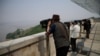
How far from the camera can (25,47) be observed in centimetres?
402

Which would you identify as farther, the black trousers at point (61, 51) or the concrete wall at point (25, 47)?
the black trousers at point (61, 51)

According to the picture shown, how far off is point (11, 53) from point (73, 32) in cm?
572

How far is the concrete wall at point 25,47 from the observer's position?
10.5ft

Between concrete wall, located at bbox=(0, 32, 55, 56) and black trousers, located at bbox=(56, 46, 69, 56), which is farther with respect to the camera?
black trousers, located at bbox=(56, 46, 69, 56)

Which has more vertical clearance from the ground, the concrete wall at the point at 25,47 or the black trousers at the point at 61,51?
the concrete wall at the point at 25,47

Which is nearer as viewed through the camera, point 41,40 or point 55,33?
point 55,33

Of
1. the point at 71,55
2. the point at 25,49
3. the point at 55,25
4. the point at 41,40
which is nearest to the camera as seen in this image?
the point at 25,49

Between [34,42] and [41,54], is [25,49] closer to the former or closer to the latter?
[34,42]

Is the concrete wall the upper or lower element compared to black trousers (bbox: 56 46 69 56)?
upper

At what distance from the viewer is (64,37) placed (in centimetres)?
456

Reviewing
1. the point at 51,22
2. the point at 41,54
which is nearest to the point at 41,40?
the point at 41,54

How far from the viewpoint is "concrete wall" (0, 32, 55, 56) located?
321 centimetres

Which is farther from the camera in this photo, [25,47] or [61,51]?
[61,51]

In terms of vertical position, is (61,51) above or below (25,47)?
below
